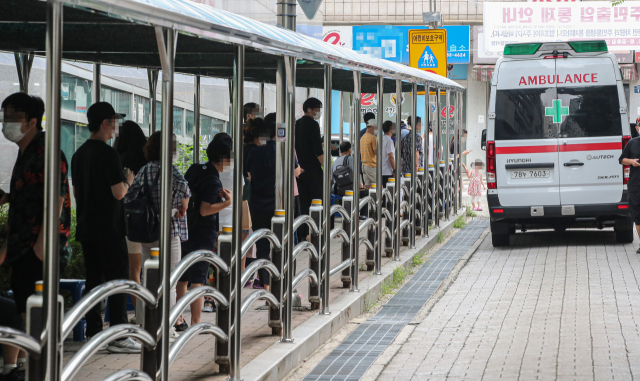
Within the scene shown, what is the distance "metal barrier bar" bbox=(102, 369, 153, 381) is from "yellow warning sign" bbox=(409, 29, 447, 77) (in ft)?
41.6

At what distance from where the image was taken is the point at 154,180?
5.89 metres

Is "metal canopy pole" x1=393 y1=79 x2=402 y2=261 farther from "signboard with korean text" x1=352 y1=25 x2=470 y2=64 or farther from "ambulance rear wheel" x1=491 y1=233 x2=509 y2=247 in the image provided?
"signboard with korean text" x1=352 y1=25 x2=470 y2=64

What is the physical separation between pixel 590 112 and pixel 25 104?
908cm

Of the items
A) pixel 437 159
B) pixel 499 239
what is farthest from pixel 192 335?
pixel 437 159

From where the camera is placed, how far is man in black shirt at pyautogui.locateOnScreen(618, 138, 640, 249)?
11273 mm

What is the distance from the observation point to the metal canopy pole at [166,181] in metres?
4.23

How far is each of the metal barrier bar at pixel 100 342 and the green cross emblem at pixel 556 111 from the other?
8.92 meters

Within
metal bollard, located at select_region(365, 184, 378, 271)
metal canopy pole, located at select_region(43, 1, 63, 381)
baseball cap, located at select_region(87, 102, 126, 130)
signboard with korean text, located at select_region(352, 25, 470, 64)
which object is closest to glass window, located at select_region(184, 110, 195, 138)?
metal bollard, located at select_region(365, 184, 378, 271)

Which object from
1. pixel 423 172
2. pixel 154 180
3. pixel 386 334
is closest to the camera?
pixel 154 180

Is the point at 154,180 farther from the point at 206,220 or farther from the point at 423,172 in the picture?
the point at 423,172

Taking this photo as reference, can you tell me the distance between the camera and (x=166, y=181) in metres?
4.26

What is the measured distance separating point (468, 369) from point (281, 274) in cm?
145

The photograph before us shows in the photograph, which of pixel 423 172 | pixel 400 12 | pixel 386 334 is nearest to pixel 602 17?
pixel 400 12

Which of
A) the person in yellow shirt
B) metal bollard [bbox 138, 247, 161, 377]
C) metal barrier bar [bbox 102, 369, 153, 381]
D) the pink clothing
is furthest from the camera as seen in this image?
the pink clothing
